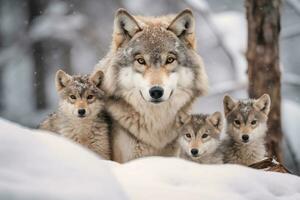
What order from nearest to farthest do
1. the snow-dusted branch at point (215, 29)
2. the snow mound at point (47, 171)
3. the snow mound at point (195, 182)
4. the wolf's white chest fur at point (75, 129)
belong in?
the snow mound at point (47, 171)
the snow mound at point (195, 182)
the wolf's white chest fur at point (75, 129)
the snow-dusted branch at point (215, 29)

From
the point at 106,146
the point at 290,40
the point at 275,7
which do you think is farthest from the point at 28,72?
the point at 106,146

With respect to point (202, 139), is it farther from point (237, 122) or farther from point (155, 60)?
point (155, 60)

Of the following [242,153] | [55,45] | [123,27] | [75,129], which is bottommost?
[55,45]

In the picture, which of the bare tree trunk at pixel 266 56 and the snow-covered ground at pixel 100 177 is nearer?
the snow-covered ground at pixel 100 177

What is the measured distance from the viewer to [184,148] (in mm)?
5219

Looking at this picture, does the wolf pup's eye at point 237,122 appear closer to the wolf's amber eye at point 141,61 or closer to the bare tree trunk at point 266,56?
the wolf's amber eye at point 141,61

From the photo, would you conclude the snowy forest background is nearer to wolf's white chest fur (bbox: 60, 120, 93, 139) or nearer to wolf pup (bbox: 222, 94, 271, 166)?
wolf pup (bbox: 222, 94, 271, 166)

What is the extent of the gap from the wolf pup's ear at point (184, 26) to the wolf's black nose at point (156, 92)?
0.61m

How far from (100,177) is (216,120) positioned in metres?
2.76

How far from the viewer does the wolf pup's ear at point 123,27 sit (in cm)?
534

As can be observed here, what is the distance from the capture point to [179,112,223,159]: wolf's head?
16.9ft

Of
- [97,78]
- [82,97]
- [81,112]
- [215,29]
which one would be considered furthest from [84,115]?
[215,29]

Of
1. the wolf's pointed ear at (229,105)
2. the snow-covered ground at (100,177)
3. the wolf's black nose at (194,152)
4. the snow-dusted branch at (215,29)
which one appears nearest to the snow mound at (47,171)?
the snow-covered ground at (100,177)

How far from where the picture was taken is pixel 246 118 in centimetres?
543
